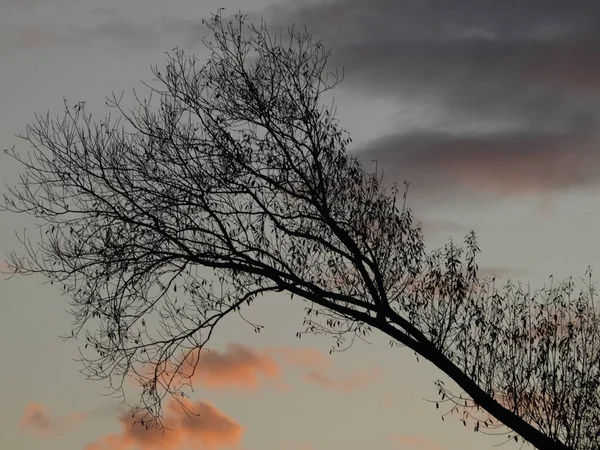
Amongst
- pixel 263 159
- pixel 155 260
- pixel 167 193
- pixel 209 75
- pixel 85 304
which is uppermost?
pixel 209 75

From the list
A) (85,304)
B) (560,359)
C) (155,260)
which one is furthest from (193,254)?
(560,359)

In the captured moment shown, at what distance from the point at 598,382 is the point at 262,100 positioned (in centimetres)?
941

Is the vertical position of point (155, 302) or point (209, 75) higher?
point (209, 75)

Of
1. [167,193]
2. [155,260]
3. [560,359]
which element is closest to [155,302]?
[155,260]

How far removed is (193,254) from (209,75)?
3.63 meters

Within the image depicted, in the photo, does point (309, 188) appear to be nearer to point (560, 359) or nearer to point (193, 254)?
point (193, 254)

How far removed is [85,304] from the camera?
1656 cm

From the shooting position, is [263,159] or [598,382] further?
[598,382]

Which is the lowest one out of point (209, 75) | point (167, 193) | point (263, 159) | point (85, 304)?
point (85, 304)

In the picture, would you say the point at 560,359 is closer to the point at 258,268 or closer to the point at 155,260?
the point at 258,268

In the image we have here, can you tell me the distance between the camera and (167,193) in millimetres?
16906

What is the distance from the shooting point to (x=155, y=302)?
16.5 m

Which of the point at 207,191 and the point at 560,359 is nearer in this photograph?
the point at 207,191

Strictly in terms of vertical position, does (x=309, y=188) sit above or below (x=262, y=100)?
below
